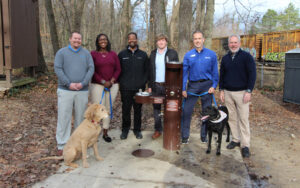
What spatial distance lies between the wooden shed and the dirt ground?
92 cm

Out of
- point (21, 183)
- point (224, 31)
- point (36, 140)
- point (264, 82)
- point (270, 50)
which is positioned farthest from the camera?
point (224, 31)

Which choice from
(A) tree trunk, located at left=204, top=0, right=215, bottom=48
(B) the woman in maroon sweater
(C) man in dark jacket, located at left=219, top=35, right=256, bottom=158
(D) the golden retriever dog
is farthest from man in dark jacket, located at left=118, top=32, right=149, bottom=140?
(A) tree trunk, located at left=204, top=0, right=215, bottom=48

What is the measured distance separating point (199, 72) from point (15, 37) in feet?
23.7

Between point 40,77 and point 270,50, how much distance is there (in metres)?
17.1

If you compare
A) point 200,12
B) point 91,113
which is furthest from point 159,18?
point 200,12

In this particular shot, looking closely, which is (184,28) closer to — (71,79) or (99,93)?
(99,93)

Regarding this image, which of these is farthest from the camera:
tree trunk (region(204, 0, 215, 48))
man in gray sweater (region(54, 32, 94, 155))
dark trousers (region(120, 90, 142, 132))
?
tree trunk (region(204, 0, 215, 48))

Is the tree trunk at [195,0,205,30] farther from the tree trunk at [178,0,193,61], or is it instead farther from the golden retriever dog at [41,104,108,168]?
the golden retriever dog at [41,104,108,168]

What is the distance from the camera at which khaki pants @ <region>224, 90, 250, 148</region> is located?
465 centimetres

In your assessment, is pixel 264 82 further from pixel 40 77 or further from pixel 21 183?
pixel 21 183

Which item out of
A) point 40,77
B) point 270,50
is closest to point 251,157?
point 40,77

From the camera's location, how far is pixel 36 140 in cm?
543

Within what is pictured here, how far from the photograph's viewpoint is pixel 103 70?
491 centimetres

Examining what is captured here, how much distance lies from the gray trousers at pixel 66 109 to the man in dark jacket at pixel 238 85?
2.64 meters
